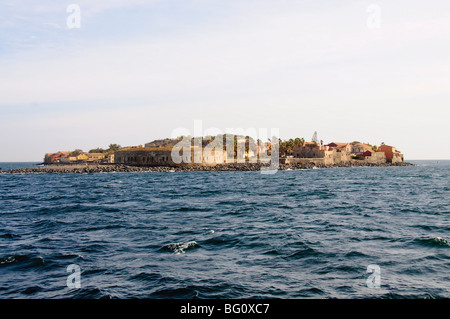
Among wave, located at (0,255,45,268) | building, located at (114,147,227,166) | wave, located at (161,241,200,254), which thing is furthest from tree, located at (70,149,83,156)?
wave, located at (161,241,200,254)

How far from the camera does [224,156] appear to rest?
12544cm

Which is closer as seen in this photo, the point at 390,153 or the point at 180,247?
the point at 180,247

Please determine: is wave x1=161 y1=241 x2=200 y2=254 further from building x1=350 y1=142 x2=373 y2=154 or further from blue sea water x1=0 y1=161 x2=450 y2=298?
building x1=350 y1=142 x2=373 y2=154


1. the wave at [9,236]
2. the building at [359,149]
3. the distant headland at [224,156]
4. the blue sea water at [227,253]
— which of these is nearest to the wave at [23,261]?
the blue sea water at [227,253]

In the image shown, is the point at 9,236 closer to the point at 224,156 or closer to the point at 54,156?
the point at 224,156

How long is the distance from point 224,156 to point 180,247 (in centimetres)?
10991

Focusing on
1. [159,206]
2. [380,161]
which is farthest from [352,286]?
[380,161]

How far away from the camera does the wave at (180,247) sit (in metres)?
15.2

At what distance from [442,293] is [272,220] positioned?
12.5 meters

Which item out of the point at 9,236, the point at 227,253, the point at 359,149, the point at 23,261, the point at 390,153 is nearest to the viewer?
the point at 23,261

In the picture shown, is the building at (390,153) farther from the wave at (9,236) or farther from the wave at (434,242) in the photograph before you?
the wave at (9,236)

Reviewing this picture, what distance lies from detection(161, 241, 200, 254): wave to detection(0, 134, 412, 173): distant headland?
85532 millimetres

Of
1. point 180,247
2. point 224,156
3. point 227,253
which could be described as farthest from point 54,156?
point 227,253
